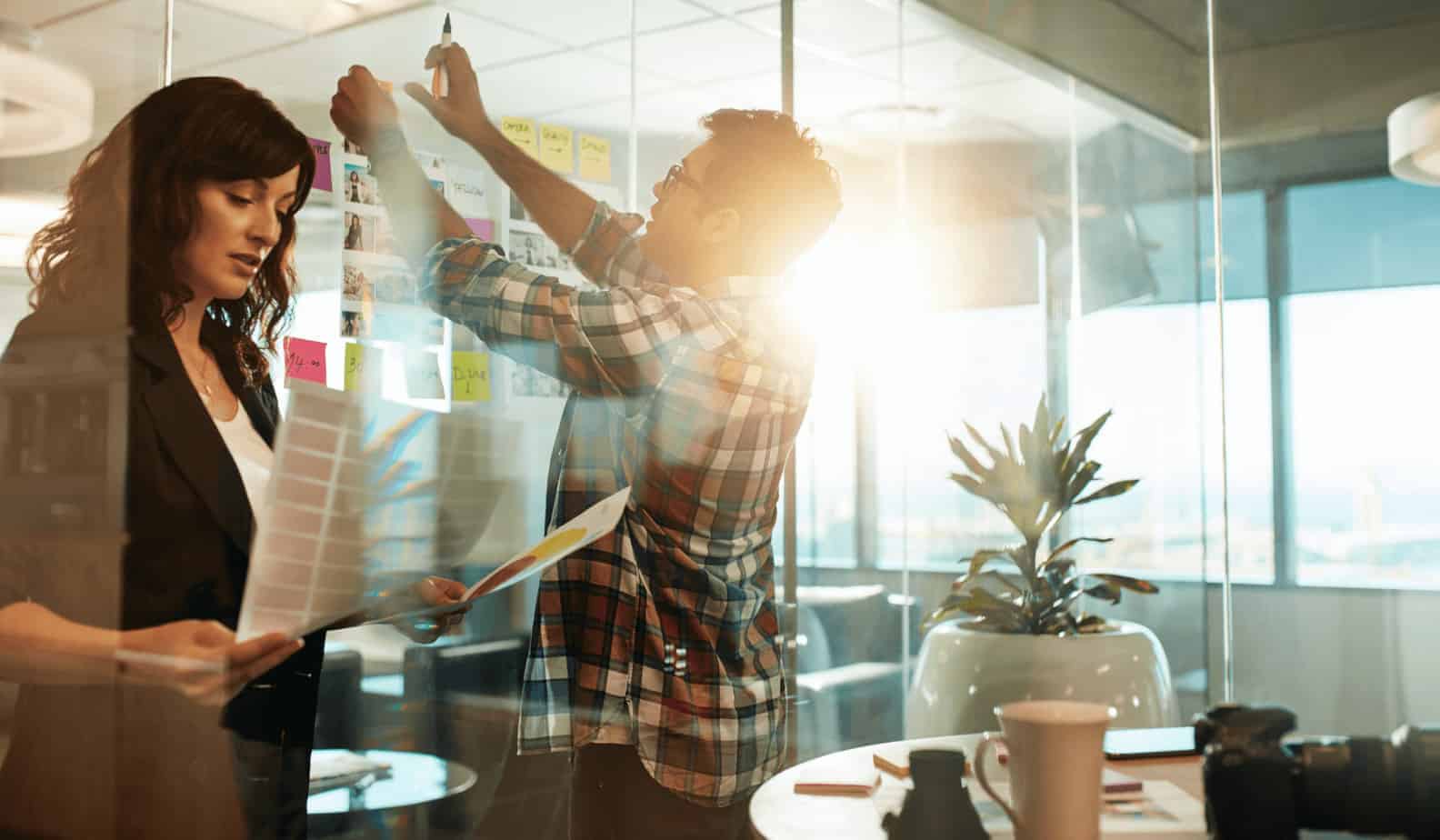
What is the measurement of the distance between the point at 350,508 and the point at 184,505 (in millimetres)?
342

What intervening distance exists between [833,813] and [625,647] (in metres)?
0.53

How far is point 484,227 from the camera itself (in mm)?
2084

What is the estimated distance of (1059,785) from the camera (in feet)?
3.15

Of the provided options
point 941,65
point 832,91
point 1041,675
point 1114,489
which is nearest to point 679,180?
point 1041,675

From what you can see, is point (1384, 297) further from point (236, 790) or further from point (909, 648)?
point (236, 790)

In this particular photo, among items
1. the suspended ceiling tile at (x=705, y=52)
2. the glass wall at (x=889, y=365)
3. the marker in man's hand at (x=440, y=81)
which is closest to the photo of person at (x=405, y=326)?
the glass wall at (x=889, y=365)

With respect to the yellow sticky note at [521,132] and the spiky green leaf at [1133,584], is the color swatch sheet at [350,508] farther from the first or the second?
the spiky green leaf at [1133,584]

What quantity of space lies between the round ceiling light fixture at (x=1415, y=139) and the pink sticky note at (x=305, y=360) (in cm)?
205

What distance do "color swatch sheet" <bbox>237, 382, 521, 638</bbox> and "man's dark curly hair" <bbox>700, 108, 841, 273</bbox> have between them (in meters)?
0.57

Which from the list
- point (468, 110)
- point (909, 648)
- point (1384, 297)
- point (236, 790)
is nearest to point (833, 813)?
point (236, 790)

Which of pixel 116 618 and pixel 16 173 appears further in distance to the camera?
pixel 16 173

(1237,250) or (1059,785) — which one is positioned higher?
(1237,250)

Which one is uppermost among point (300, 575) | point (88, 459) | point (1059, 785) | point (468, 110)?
point (468, 110)

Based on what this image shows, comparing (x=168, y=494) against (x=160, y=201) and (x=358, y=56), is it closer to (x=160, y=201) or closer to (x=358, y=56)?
(x=160, y=201)
